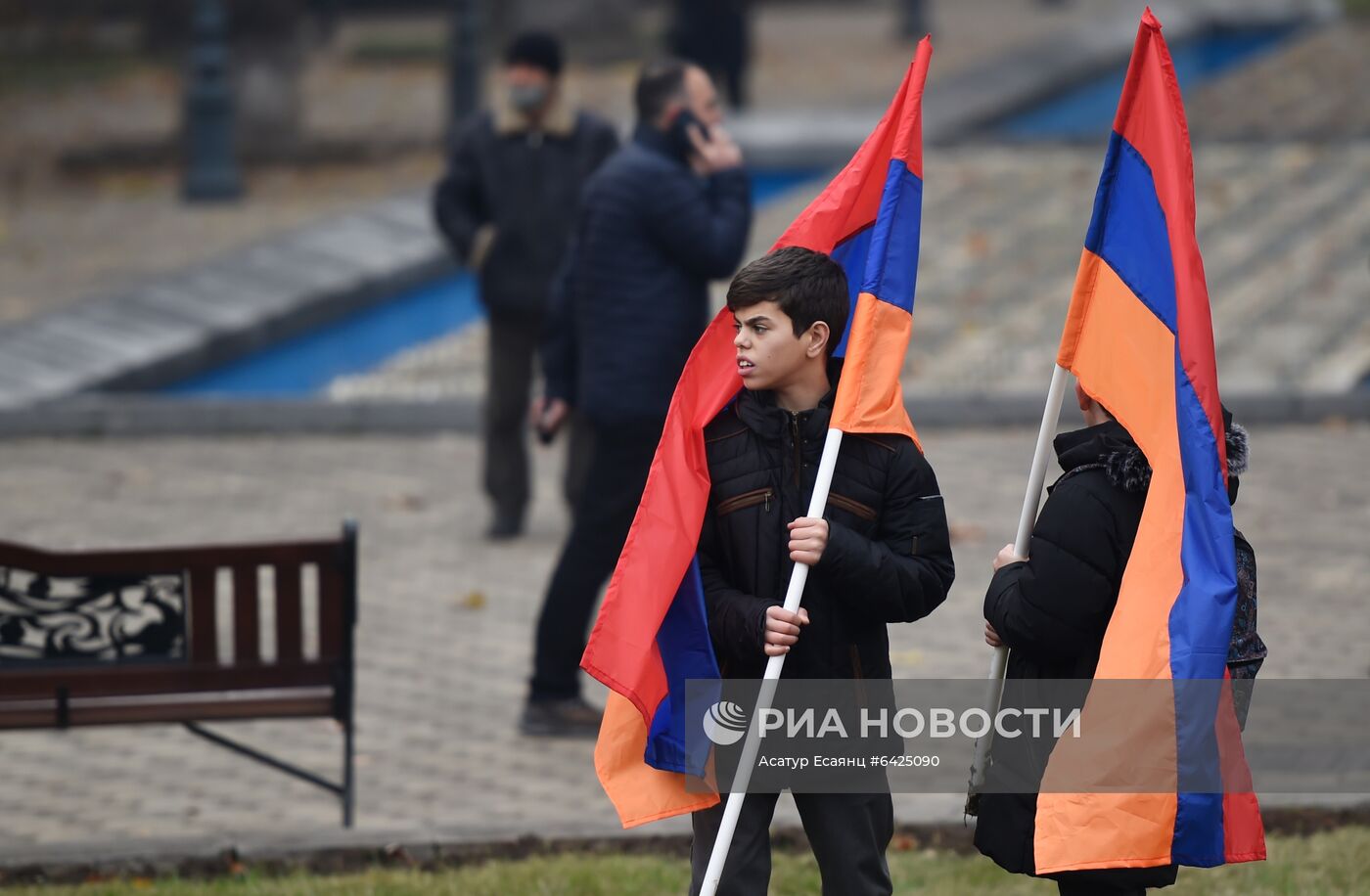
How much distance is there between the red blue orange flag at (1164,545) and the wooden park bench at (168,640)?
2.44 m

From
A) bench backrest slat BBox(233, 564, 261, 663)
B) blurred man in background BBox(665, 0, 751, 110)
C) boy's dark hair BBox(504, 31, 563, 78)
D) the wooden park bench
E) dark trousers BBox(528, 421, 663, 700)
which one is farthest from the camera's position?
blurred man in background BBox(665, 0, 751, 110)

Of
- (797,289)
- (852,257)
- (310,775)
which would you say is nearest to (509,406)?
(310,775)

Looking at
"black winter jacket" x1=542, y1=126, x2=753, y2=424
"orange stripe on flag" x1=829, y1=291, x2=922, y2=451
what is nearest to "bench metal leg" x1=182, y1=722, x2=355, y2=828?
"black winter jacket" x1=542, y1=126, x2=753, y2=424

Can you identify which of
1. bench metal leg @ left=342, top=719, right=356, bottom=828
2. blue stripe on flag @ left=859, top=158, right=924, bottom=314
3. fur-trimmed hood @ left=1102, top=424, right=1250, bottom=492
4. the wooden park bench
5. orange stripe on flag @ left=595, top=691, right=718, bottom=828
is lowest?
bench metal leg @ left=342, top=719, right=356, bottom=828

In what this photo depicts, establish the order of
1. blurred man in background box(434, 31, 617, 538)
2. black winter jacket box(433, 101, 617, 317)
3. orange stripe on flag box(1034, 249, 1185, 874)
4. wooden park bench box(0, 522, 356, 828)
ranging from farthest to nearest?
black winter jacket box(433, 101, 617, 317)
blurred man in background box(434, 31, 617, 538)
wooden park bench box(0, 522, 356, 828)
orange stripe on flag box(1034, 249, 1185, 874)

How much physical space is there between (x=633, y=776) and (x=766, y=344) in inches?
36.3

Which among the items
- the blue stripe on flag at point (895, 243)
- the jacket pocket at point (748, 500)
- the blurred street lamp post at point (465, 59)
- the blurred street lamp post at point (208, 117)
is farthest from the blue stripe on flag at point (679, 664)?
the blurred street lamp post at point (465, 59)

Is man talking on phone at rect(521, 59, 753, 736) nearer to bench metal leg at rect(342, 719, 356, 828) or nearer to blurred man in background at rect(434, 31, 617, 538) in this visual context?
bench metal leg at rect(342, 719, 356, 828)

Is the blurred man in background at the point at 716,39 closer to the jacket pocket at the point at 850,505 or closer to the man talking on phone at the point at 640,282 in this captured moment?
the man talking on phone at the point at 640,282

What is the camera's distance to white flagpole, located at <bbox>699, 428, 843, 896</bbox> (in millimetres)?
3895

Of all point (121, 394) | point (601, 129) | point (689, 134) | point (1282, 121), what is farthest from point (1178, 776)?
point (1282, 121)

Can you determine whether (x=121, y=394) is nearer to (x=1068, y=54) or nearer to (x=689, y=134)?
(x=689, y=134)

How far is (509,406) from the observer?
8945 millimetres

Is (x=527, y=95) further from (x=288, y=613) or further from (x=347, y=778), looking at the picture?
(x=347, y=778)
